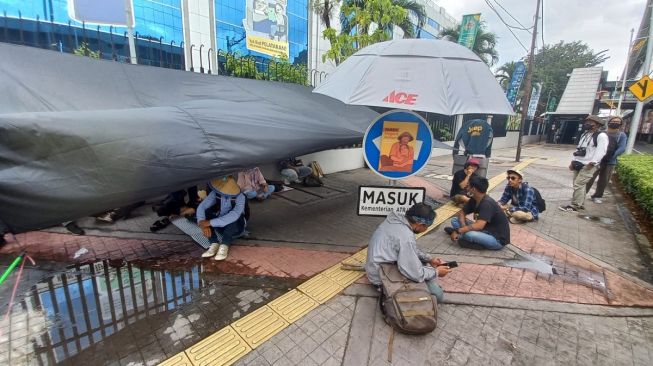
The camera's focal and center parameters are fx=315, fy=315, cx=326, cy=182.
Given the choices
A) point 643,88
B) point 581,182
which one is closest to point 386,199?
point 581,182

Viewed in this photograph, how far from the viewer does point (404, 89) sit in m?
2.92

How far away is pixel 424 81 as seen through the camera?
292 centimetres

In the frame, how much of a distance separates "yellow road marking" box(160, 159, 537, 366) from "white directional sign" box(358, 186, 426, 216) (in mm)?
927

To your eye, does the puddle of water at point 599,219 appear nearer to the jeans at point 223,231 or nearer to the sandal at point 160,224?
the jeans at point 223,231

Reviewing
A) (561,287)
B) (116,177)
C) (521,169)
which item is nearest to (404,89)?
(116,177)

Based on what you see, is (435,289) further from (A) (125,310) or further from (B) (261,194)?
(B) (261,194)

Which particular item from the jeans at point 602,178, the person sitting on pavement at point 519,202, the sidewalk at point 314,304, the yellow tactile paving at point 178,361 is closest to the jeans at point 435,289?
the sidewalk at point 314,304

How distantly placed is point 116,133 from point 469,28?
1767 centimetres

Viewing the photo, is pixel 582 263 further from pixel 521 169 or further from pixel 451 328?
pixel 521 169

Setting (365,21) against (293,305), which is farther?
(365,21)

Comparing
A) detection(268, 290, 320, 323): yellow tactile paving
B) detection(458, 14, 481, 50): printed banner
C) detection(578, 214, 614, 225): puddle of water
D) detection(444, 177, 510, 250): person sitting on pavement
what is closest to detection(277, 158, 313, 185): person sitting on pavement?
detection(444, 177, 510, 250): person sitting on pavement

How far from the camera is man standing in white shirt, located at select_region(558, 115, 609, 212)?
572 centimetres

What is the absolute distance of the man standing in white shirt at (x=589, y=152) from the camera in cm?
572

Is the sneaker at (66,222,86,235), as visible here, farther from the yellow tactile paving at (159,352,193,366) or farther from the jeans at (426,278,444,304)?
the jeans at (426,278,444,304)
